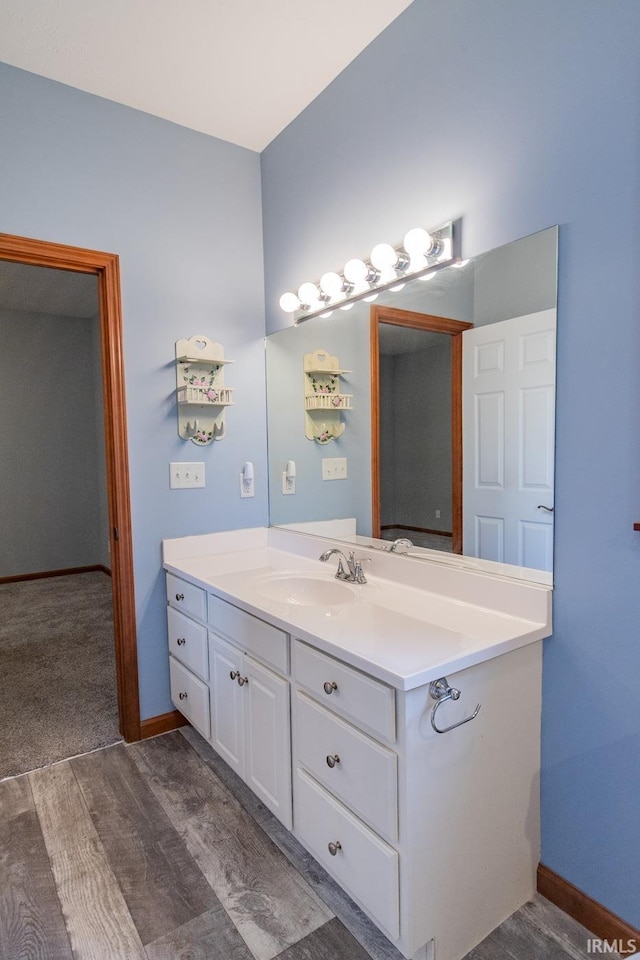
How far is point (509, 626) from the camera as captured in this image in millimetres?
1363

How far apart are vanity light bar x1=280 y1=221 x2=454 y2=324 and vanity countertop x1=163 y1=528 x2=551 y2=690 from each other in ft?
3.10

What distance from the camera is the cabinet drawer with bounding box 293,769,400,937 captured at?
3.80ft

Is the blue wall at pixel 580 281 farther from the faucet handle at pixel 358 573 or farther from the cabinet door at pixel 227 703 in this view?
the cabinet door at pixel 227 703

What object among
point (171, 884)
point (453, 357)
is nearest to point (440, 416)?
point (453, 357)

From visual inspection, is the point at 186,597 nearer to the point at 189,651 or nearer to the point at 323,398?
the point at 189,651

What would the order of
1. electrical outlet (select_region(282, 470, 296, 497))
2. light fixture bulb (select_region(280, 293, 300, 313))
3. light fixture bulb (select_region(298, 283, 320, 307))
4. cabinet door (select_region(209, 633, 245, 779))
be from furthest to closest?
electrical outlet (select_region(282, 470, 296, 497)) < light fixture bulb (select_region(280, 293, 300, 313)) < light fixture bulb (select_region(298, 283, 320, 307)) < cabinet door (select_region(209, 633, 245, 779))

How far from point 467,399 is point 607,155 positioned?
2.21 feet

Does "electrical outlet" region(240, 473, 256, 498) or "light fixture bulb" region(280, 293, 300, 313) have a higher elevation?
"light fixture bulb" region(280, 293, 300, 313)

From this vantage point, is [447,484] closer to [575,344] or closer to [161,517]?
[575,344]

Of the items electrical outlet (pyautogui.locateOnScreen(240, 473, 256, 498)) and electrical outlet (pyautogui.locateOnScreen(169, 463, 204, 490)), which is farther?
electrical outlet (pyautogui.locateOnScreen(240, 473, 256, 498))

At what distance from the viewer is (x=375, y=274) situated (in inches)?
72.9

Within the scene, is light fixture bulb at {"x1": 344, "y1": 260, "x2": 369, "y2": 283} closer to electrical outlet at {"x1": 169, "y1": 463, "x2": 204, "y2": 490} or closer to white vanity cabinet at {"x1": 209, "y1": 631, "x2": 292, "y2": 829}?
electrical outlet at {"x1": 169, "y1": 463, "x2": 204, "y2": 490}

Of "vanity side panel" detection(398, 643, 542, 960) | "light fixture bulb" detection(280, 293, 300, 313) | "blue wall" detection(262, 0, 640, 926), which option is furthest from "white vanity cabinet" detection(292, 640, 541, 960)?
"light fixture bulb" detection(280, 293, 300, 313)

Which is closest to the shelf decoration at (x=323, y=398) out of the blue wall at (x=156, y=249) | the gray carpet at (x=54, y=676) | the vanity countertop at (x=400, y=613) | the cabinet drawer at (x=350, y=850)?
the blue wall at (x=156, y=249)
